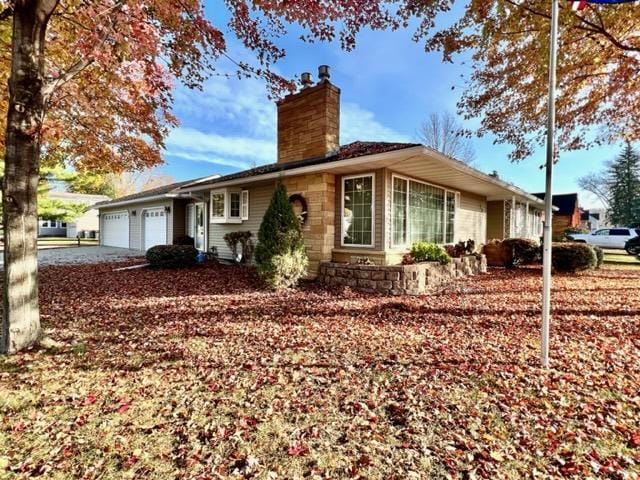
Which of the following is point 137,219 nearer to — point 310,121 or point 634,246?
point 310,121

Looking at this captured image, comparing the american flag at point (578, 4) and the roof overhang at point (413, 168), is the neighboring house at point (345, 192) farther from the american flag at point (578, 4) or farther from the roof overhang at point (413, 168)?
the american flag at point (578, 4)

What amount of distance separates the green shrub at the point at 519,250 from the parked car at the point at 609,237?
14.1 metres

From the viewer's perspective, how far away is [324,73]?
350 inches

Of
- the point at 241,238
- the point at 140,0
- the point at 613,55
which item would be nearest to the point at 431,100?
the point at 613,55

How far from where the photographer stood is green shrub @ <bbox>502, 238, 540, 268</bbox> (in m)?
11.7

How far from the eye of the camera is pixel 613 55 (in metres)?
7.21

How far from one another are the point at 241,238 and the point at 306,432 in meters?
8.70

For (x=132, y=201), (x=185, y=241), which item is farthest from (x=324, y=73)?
(x=132, y=201)

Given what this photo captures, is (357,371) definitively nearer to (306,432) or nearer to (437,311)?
(306,432)

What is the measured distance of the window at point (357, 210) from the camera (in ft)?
25.8

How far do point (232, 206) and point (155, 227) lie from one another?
7.35m

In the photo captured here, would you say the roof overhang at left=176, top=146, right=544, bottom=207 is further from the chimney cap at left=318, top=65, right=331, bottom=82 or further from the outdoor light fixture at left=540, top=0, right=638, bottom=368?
the chimney cap at left=318, top=65, right=331, bottom=82

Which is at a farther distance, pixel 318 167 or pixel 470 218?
pixel 470 218

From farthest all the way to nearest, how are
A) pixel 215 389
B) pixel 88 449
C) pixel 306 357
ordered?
pixel 306 357 < pixel 215 389 < pixel 88 449
